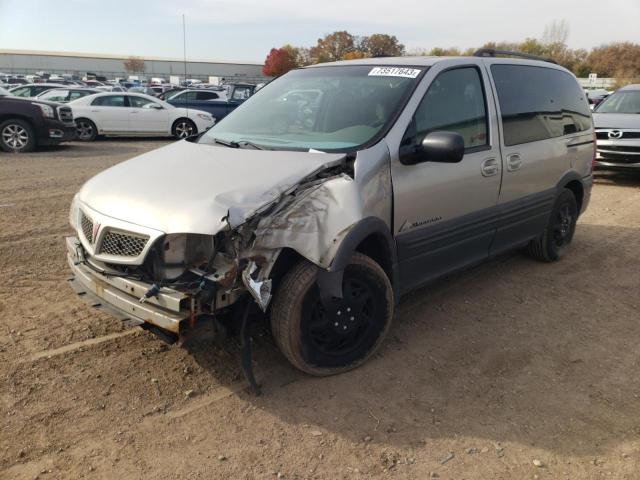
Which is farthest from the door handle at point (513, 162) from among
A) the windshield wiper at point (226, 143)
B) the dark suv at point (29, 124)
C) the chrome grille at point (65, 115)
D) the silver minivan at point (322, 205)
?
the chrome grille at point (65, 115)

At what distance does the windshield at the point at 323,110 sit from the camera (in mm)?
3588

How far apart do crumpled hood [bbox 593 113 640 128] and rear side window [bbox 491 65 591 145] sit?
4984 millimetres

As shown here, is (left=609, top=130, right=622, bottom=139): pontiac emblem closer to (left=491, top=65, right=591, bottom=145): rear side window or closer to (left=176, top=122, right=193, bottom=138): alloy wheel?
(left=491, top=65, right=591, bottom=145): rear side window

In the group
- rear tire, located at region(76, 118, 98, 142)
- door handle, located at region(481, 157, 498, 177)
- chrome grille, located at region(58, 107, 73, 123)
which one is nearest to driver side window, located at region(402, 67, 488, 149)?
door handle, located at region(481, 157, 498, 177)

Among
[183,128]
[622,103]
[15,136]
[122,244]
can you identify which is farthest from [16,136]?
[622,103]

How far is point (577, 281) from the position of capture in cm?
506

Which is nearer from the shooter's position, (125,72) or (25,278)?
(25,278)

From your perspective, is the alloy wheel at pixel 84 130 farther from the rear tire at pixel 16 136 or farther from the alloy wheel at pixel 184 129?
the rear tire at pixel 16 136

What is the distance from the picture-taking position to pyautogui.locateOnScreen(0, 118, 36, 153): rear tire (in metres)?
11.5

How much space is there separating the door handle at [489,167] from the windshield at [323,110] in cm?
87

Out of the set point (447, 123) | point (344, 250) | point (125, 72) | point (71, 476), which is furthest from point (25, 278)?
point (125, 72)

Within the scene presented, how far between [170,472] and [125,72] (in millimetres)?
106491

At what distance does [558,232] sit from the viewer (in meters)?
5.52

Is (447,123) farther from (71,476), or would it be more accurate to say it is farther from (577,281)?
(71,476)
